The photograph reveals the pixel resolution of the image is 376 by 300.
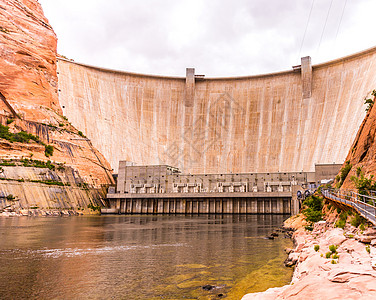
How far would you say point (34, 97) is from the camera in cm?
4866

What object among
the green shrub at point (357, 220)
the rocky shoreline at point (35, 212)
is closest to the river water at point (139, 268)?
the green shrub at point (357, 220)

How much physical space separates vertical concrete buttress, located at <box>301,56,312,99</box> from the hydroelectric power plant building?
0.51ft

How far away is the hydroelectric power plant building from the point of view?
157 feet

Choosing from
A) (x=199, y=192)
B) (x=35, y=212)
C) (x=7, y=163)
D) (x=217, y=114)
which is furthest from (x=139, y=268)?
(x=217, y=114)

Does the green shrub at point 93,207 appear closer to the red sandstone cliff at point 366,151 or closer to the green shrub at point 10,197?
the green shrub at point 10,197

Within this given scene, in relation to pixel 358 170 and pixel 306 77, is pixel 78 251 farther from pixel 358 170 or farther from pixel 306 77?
pixel 306 77

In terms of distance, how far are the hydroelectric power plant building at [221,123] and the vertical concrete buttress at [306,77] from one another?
0.51 feet

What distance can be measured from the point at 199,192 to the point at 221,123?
49.4 feet

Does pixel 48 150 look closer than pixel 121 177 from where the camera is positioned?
Yes

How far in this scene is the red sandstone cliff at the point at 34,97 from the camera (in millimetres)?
44125

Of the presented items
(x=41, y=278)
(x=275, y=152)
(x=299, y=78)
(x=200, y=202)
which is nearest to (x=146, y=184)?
(x=200, y=202)

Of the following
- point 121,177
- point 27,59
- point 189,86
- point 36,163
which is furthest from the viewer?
point 189,86

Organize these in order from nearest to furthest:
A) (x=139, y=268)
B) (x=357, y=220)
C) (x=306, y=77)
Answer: (x=357, y=220)
(x=139, y=268)
(x=306, y=77)

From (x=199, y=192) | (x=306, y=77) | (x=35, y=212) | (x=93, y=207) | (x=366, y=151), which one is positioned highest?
(x=306, y=77)
